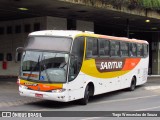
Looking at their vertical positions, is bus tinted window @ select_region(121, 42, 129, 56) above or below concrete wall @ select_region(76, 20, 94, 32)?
below

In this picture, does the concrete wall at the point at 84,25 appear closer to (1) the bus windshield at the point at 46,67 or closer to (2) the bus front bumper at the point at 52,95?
(1) the bus windshield at the point at 46,67

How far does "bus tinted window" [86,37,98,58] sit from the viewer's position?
1717 cm

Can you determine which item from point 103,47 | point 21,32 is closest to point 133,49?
point 103,47

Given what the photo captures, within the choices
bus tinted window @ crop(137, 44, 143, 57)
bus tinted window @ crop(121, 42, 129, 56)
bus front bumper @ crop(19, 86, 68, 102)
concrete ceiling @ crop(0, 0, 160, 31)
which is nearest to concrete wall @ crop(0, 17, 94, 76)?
concrete ceiling @ crop(0, 0, 160, 31)

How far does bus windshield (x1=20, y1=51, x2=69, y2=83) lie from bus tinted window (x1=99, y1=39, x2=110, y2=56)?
3517mm

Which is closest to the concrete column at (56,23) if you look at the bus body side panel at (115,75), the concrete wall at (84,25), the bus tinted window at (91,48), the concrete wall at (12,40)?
the concrete wall at (12,40)

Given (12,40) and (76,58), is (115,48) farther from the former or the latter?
(12,40)

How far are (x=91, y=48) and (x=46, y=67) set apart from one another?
299 cm

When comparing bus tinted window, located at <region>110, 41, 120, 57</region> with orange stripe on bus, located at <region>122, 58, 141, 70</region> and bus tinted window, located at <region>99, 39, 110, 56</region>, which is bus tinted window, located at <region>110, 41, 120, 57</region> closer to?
bus tinted window, located at <region>99, 39, 110, 56</region>

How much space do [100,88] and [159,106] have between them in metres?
3.41

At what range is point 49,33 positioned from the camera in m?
16.1

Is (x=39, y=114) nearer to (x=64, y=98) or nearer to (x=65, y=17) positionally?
(x=64, y=98)

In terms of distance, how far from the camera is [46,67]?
15.3 m

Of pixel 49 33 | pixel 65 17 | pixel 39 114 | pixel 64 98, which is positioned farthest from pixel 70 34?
pixel 65 17
